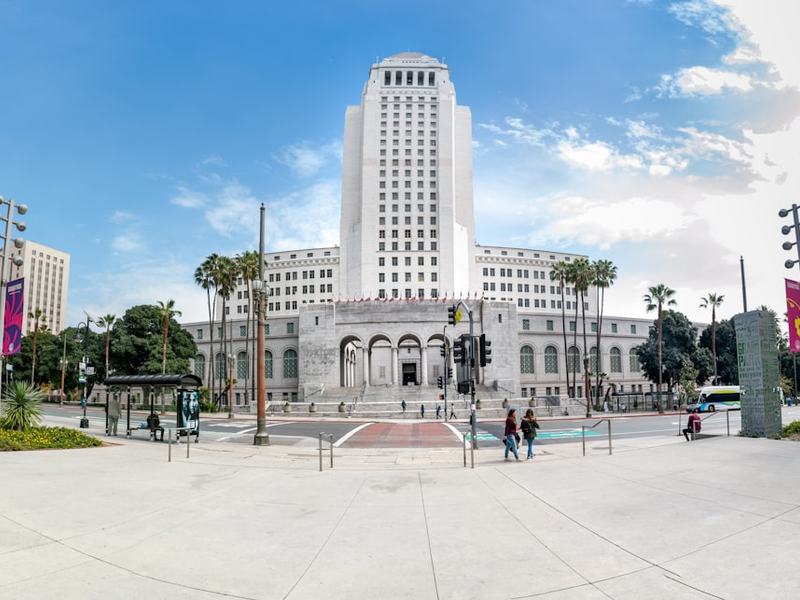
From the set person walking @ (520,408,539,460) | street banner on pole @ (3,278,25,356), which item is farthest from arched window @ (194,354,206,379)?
person walking @ (520,408,539,460)

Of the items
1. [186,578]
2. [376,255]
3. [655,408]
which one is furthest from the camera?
[376,255]

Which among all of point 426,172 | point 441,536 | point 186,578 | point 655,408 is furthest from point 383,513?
point 426,172

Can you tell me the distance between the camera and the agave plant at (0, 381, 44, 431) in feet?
62.3

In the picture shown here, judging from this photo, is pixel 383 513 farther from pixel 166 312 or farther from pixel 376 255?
pixel 376 255

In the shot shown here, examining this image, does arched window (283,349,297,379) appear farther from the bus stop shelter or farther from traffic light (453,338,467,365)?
traffic light (453,338,467,365)

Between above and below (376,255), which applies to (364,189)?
above

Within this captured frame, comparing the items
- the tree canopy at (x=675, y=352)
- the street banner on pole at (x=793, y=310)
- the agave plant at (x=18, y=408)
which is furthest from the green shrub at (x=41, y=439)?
the tree canopy at (x=675, y=352)

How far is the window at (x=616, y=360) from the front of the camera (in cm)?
7969

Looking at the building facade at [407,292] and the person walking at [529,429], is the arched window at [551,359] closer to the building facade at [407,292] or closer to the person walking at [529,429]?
the building facade at [407,292]

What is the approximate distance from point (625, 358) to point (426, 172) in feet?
153

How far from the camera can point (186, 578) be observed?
5.89 metres

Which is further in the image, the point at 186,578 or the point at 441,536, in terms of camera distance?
the point at 441,536

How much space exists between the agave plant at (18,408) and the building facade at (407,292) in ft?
126

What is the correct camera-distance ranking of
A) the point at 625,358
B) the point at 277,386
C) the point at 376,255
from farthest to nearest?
the point at 376,255 → the point at 625,358 → the point at 277,386
